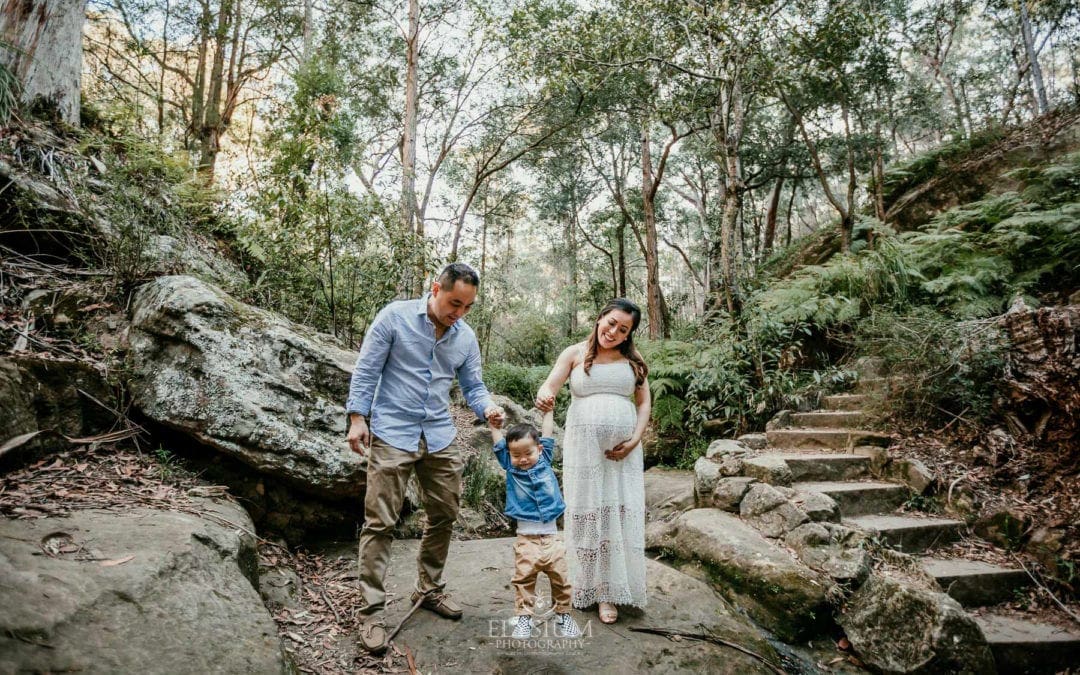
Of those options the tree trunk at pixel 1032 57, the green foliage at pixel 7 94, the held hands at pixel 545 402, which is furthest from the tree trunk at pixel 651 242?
the green foliage at pixel 7 94

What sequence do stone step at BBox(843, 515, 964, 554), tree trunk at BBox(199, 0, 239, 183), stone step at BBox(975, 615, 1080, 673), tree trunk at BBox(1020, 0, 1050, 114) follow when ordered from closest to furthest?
stone step at BBox(975, 615, 1080, 673), stone step at BBox(843, 515, 964, 554), tree trunk at BBox(199, 0, 239, 183), tree trunk at BBox(1020, 0, 1050, 114)

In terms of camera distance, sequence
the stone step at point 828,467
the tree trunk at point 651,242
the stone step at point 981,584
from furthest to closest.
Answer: the tree trunk at point 651,242
the stone step at point 828,467
the stone step at point 981,584

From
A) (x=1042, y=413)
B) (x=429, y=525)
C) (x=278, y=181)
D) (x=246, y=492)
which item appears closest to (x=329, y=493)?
(x=246, y=492)

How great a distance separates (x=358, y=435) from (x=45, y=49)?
6.00 metres

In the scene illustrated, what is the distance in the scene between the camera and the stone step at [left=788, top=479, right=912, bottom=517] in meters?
4.80

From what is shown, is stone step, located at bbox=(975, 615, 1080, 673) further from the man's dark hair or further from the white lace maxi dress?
the man's dark hair

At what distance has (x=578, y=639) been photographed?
2957 mm

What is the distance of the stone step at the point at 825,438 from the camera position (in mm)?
5523

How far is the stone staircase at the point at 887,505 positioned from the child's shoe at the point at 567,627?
277 centimetres

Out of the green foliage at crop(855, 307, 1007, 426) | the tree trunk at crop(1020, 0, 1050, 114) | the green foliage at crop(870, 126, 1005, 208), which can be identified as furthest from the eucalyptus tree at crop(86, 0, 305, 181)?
the tree trunk at crop(1020, 0, 1050, 114)

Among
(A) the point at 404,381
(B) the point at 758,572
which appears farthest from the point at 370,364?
(B) the point at 758,572

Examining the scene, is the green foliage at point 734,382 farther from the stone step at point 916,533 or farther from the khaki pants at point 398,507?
the khaki pants at point 398,507

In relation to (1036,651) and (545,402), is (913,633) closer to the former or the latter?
(1036,651)

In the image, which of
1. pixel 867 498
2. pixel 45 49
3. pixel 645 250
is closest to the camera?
pixel 867 498
